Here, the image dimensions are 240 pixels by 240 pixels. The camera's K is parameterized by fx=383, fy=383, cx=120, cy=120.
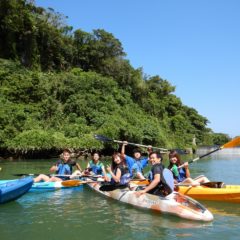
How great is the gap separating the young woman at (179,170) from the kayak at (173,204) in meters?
1.46

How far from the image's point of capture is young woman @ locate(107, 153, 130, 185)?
28.5 ft

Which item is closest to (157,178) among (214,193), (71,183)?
(214,193)

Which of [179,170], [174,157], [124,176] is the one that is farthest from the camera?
[179,170]

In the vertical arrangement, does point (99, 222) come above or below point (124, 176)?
below

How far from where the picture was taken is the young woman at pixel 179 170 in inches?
368

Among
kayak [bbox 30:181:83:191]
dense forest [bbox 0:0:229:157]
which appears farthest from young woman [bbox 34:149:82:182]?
dense forest [bbox 0:0:229:157]

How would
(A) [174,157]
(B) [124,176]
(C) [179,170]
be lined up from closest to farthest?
(B) [124,176], (A) [174,157], (C) [179,170]

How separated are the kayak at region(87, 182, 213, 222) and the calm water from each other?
0.12 m

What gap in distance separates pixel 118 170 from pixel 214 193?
2280mm

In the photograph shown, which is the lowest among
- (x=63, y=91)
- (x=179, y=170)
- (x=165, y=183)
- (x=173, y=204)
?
(x=173, y=204)

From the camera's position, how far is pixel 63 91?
3328cm

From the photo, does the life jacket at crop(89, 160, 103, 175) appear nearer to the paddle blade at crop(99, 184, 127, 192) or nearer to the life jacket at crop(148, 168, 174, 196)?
the paddle blade at crop(99, 184, 127, 192)

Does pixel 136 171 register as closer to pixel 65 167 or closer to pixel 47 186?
pixel 65 167

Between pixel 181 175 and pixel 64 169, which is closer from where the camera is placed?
pixel 181 175
